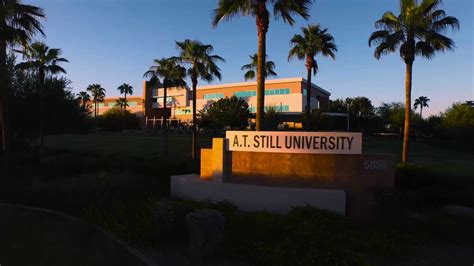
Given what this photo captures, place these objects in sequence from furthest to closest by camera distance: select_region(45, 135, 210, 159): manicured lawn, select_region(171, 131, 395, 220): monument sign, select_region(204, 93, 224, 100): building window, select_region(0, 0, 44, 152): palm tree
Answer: select_region(204, 93, 224, 100): building window, select_region(45, 135, 210, 159): manicured lawn, select_region(0, 0, 44, 152): palm tree, select_region(171, 131, 395, 220): monument sign

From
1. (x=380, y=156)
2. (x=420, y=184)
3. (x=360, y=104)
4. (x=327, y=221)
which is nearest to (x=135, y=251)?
(x=327, y=221)

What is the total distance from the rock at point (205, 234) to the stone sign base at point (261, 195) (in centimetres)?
319

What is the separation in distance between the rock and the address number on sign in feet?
15.3

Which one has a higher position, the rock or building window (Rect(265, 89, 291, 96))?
building window (Rect(265, 89, 291, 96))

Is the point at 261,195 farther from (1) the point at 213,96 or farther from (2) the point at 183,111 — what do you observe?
(2) the point at 183,111

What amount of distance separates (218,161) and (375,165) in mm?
4224

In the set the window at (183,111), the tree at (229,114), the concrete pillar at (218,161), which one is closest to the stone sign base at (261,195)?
the concrete pillar at (218,161)

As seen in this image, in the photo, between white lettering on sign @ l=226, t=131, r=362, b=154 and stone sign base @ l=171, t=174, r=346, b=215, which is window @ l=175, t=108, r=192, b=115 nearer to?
stone sign base @ l=171, t=174, r=346, b=215

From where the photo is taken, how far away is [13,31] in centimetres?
1812

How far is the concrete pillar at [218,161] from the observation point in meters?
10.7

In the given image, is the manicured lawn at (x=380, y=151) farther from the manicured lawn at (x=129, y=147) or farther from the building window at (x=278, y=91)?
the building window at (x=278, y=91)

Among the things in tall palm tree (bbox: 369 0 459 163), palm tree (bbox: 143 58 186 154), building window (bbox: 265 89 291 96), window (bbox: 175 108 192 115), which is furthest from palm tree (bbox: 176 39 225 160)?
window (bbox: 175 108 192 115)

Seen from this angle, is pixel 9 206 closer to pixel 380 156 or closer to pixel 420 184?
pixel 380 156

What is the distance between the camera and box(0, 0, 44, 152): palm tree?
1786 cm
